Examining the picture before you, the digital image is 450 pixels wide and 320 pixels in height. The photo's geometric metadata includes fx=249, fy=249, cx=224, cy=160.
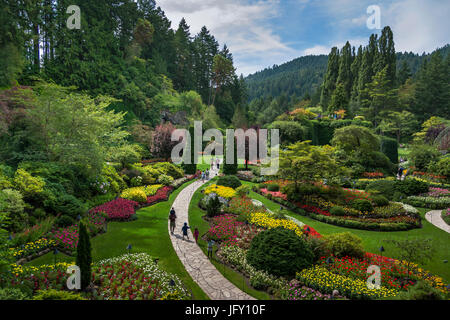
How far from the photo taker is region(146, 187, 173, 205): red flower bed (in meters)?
18.9

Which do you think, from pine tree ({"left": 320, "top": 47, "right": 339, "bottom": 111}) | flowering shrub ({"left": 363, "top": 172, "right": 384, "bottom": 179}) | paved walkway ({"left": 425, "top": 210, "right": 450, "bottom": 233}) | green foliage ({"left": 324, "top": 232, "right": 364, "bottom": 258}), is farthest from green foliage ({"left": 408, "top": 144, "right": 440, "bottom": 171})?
pine tree ({"left": 320, "top": 47, "right": 339, "bottom": 111})

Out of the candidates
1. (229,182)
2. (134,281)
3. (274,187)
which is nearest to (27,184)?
(134,281)

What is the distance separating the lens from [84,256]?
25.3 ft

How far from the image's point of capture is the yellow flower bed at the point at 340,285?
8.01m

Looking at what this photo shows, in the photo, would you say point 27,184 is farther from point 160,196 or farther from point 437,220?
point 437,220

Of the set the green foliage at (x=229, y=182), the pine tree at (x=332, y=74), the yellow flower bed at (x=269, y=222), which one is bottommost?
the yellow flower bed at (x=269, y=222)

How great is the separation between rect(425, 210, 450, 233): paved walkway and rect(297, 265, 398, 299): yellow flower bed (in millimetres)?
9406

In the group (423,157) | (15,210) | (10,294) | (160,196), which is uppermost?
(423,157)

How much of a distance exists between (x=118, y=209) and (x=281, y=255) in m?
11.0

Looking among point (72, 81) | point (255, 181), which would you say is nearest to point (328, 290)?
point (255, 181)

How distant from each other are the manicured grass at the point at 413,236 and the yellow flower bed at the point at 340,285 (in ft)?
7.86

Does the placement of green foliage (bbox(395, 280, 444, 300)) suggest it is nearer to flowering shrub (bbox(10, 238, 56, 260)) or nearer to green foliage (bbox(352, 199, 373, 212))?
green foliage (bbox(352, 199, 373, 212))

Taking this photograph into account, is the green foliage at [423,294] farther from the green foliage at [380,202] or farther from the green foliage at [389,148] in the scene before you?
the green foliage at [389,148]

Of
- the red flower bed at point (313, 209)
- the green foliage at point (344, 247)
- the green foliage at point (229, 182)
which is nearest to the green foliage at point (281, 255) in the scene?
the green foliage at point (344, 247)
